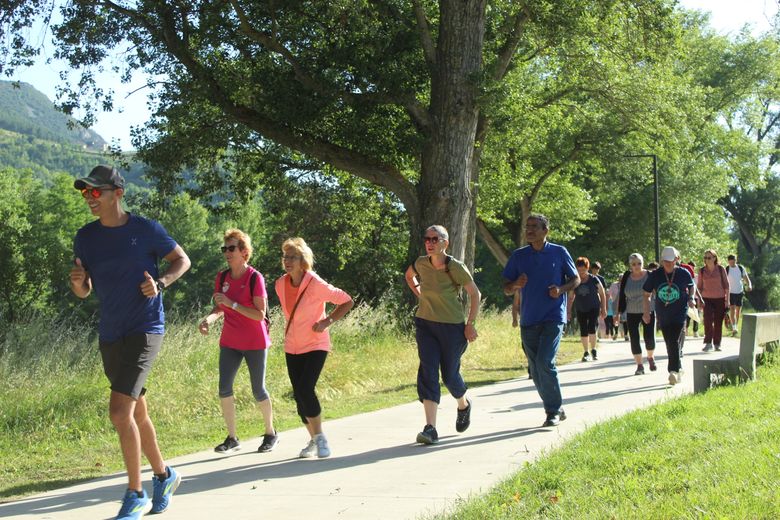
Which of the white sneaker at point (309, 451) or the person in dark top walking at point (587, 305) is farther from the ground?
the person in dark top walking at point (587, 305)

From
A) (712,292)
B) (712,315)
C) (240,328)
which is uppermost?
(712,292)

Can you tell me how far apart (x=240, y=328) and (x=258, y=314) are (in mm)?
401

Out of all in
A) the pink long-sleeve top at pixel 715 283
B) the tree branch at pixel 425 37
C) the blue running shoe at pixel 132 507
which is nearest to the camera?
the blue running shoe at pixel 132 507

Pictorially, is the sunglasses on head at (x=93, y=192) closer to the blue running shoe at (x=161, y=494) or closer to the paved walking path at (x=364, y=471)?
the blue running shoe at (x=161, y=494)

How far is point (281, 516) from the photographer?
5.94 metres

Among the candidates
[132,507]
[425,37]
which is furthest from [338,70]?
[132,507]

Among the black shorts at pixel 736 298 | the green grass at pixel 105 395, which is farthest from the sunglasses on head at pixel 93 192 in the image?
the black shorts at pixel 736 298

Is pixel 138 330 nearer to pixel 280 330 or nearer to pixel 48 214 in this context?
pixel 280 330

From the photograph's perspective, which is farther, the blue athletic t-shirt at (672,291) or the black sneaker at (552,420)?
the blue athletic t-shirt at (672,291)

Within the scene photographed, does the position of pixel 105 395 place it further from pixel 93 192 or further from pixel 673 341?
pixel 673 341

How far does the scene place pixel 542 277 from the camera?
9.41 meters

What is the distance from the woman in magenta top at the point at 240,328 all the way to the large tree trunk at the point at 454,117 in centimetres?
969

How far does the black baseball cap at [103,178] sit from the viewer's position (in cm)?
584

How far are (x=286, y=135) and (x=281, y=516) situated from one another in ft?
46.9
